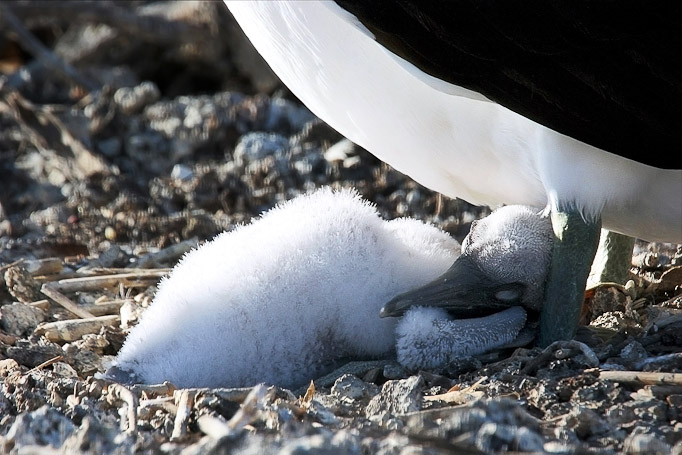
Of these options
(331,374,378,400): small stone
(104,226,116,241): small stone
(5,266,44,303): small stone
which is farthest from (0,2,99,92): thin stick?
(331,374,378,400): small stone

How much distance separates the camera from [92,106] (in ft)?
22.1

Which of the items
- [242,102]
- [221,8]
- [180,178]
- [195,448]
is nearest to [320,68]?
[195,448]

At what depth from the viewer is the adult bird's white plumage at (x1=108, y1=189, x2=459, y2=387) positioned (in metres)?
3.22

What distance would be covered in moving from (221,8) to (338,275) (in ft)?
15.5

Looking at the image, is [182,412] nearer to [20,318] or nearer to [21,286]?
[20,318]

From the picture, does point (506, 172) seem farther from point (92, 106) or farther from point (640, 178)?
point (92, 106)

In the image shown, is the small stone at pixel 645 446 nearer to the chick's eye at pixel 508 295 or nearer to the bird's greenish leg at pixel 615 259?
the chick's eye at pixel 508 295

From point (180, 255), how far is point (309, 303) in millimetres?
1439

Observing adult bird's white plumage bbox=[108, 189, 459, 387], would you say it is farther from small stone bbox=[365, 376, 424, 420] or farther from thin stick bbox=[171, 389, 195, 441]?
small stone bbox=[365, 376, 424, 420]

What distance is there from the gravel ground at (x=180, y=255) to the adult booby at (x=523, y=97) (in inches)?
12.9

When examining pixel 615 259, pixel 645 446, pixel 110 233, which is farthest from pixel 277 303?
pixel 110 233

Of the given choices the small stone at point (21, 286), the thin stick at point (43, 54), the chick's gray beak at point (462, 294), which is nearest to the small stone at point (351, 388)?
the chick's gray beak at point (462, 294)

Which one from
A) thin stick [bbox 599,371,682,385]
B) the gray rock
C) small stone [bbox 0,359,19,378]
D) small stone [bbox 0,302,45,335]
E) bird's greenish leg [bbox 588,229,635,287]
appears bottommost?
the gray rock

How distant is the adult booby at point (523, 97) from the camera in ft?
10.0
